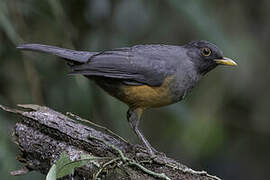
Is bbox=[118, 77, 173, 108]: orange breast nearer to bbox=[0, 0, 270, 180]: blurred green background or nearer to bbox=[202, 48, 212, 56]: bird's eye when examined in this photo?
bbox=[202, 48, 212, 56]: bird's eye

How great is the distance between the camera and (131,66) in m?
5.01

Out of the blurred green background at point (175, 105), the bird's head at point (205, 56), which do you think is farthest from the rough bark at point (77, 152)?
the bird's head at point (205, 56)

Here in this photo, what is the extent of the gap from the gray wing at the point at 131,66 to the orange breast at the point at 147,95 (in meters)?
0.05

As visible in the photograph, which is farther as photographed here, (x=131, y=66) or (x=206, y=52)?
(x=206, y=52)

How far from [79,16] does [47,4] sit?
638mm

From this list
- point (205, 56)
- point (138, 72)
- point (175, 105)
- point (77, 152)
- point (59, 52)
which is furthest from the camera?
point (175, 105)

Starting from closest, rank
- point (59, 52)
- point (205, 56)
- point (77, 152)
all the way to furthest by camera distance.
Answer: point (77, 152) → point (59, 52) → point (205, 56)

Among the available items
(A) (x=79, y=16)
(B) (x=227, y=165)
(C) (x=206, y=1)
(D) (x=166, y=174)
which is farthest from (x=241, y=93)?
(D) (x=166, y=174)

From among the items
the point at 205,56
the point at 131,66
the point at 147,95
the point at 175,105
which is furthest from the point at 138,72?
the point at 175,105

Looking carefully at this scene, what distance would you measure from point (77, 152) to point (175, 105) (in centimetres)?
Answer: 255

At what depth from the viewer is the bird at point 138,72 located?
16.0ft

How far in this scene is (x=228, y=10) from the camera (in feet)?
24.4

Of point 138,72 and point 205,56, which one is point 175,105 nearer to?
point 205,56

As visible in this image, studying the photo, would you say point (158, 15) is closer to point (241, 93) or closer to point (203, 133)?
point (203, 133)
